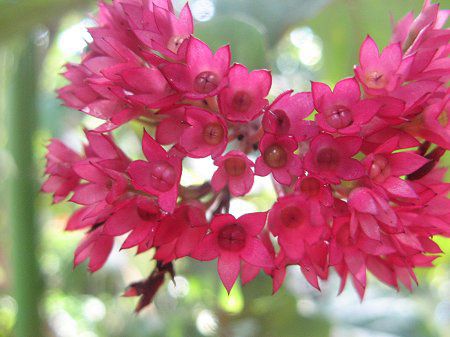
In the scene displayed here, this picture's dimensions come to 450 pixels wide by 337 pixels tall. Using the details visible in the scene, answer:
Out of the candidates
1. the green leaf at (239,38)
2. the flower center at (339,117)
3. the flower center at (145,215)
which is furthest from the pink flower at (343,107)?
the green leaf at (239,38)

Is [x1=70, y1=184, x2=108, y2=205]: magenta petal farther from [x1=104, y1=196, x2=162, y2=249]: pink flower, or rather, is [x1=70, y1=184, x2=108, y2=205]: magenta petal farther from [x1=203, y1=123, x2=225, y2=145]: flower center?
[x1=203, y1=123, x2=225, y2=145]: flower center

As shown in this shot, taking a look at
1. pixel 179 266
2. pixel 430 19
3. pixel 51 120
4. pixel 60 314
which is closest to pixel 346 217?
pixel 430 19

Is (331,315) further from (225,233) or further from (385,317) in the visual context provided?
(225,233)

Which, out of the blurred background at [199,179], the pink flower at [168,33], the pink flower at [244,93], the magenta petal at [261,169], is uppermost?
the pink flower at [168,33]

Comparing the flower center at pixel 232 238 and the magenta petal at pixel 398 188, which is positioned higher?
the magenta petal at pixel 398 188

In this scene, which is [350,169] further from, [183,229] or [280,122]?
[183,229]

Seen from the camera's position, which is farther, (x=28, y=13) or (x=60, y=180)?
(x=28, y=13)

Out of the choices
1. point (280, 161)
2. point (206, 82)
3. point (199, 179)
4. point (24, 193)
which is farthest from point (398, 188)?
point (24, 193)

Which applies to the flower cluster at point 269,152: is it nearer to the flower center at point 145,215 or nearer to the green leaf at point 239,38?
the flower center at point 145,215
